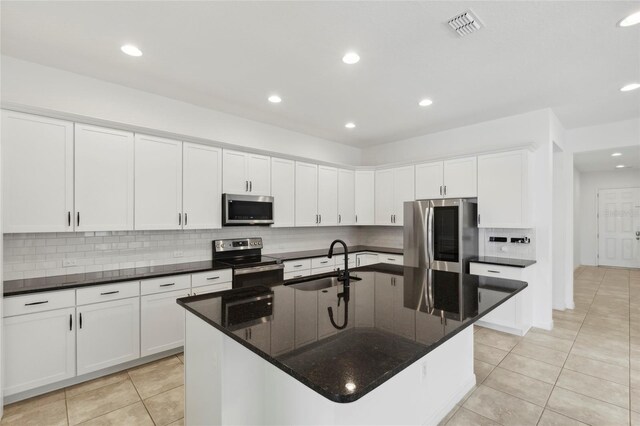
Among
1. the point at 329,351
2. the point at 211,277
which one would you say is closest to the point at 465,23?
the point at 329,351

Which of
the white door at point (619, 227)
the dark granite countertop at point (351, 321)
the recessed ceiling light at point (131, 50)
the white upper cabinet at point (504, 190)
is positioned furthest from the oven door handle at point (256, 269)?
the white door at point (619, 227)

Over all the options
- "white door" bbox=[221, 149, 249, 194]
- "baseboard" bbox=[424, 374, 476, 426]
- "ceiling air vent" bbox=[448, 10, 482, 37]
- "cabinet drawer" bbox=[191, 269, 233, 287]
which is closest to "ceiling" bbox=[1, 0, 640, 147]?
"ceiling air vent" bbox=[448, 10, 482, 37]

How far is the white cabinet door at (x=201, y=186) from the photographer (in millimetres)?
3498

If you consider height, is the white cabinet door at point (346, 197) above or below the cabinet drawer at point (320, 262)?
above

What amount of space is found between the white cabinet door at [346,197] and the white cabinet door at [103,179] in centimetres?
314

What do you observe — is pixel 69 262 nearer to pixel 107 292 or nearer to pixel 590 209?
pixel 107 292

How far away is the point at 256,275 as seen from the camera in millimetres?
3721

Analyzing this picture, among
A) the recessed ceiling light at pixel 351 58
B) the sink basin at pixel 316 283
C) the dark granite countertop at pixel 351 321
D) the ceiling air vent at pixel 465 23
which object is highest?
the recessed ceiling light at pixel 351 58

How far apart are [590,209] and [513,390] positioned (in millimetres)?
8680

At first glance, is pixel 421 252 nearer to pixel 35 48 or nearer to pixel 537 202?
pixel 537 202

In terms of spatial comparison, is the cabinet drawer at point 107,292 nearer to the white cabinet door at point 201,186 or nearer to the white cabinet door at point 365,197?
the white cabinet door at point 201,186

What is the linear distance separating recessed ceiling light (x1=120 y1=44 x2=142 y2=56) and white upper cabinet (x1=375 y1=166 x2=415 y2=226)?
12.8ft

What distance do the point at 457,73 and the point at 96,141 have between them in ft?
11.7

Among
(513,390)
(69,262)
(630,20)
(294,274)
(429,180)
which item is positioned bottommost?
(513,390)
